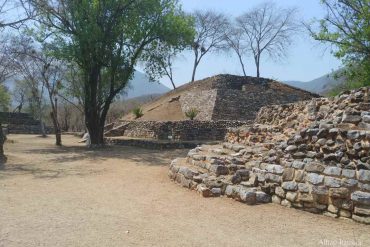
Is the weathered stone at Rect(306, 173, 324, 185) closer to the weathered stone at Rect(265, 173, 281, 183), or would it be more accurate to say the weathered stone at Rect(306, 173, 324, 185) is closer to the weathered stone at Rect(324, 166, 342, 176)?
the weathered stone at Rect(324, 166, 342, 176)

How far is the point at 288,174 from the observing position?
6980mm

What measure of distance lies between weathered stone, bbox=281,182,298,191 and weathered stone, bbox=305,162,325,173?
35 centimetres

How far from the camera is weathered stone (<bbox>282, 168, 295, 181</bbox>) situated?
6930mm

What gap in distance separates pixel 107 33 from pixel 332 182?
43.7 ft

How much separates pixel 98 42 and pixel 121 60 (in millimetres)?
1473

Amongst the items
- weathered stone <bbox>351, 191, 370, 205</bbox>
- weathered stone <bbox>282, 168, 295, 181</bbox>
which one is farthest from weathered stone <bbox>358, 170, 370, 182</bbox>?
weathered stone <bbox>282, 168, 295, 181</bbox>

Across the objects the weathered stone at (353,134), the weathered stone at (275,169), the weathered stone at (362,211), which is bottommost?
the weathered stone at (362,211)

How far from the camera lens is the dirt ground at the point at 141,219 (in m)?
5.07

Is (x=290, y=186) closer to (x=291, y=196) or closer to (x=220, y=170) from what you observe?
(x=291, y=196)

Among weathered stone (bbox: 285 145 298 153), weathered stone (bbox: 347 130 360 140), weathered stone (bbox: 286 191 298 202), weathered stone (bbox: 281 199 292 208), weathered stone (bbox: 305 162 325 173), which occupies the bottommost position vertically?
weathered stone (bbox: 281 199 292 208)

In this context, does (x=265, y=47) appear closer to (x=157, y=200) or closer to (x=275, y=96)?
(x=275, y=96)

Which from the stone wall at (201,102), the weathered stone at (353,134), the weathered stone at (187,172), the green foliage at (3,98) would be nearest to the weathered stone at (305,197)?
the weathered stone at (353,134)

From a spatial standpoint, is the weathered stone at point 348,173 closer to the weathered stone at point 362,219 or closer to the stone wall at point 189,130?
the weathered stone at point 362,219

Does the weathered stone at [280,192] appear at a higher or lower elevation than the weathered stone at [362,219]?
higher
